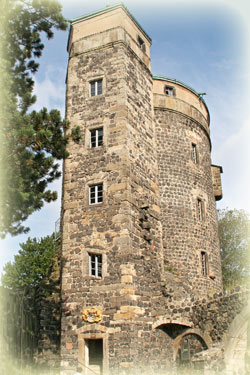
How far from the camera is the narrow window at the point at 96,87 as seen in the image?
1748cm

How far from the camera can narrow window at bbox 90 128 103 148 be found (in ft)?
54.7

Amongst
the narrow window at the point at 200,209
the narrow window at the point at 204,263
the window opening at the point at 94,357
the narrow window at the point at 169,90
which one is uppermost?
the narrow window at the point at 169,90

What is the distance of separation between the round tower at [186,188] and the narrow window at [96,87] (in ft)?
16.6

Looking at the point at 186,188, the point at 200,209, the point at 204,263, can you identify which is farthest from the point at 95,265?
the point at 200,209

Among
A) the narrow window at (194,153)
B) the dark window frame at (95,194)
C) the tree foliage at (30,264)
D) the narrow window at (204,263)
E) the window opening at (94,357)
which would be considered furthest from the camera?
the tree foliage at (30,264)

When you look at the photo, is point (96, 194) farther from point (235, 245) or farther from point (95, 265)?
point (235, 245)

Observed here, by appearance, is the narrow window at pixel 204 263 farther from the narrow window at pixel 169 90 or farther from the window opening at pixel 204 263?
the narrow window at pixel 169 90

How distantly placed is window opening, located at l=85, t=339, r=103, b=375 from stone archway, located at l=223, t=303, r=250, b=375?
407 centimetres

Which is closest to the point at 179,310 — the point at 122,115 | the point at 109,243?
the point at 109,243

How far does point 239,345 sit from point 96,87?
433 inches

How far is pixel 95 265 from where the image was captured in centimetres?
1508

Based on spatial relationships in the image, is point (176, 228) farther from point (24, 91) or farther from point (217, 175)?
point (24, 91)

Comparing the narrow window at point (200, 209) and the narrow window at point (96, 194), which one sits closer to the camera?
the narrow window at point (96, 194)

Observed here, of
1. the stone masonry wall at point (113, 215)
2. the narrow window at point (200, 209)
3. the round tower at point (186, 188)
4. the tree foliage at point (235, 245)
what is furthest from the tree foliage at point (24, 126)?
the tree foliage at point (235, 245)
